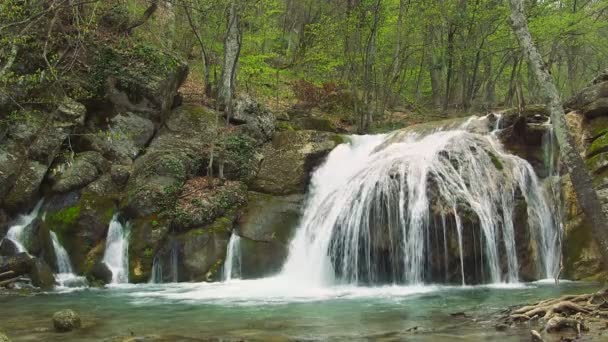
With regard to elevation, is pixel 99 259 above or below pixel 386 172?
below

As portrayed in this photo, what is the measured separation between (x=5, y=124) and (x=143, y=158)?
375 cm

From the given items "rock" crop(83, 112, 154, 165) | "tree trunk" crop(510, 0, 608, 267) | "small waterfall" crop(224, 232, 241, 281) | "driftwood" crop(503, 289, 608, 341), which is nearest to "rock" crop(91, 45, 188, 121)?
"rock" crop(83, 112, 154, 165)

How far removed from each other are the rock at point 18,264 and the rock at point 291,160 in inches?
245

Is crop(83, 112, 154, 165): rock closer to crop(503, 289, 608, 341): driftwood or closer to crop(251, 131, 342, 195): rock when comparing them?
crop(251, 131, 342, 195): rock

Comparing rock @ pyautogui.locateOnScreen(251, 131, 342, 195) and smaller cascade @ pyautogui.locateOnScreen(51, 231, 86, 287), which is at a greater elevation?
rock @ pyautogui.locateOnScreen(251, 131, 342, 195)

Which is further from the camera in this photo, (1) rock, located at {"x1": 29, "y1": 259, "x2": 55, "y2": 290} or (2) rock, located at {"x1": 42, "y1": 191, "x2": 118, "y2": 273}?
(2) rock, located at {"x1": 42, "y1": 191, "x2": 118, "y2": 273}

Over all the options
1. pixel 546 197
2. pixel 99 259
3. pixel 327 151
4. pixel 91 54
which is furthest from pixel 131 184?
pixel 546 197

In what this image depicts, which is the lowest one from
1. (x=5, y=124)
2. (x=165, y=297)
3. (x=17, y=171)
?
(x=165, y=297)

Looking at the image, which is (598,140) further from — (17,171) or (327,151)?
(17,171)

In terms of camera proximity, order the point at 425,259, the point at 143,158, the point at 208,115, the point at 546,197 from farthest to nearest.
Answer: the point at 208,115
the point at 143,158
the point at 546,197
the point at 425,259

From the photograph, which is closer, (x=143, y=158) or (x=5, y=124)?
(x=5, y=124)

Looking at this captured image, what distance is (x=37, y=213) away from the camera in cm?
1429

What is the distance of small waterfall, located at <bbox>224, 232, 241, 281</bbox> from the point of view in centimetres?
1356

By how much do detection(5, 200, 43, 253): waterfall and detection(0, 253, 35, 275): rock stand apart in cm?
86
